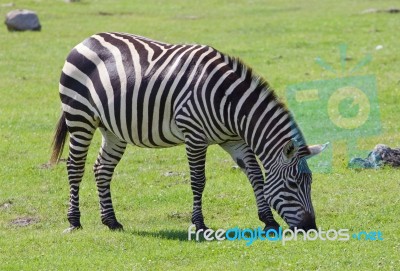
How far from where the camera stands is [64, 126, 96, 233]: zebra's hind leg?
13273mm

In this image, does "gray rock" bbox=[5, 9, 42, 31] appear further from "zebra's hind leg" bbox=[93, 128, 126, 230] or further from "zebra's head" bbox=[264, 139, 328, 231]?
"zebra's head" bbox=[264, 139, 328, 231]

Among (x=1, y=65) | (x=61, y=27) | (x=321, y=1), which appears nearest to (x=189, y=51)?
(x=1, y=65)

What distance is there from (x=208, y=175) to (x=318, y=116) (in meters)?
4.82

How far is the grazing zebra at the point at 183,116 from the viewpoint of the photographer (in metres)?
11.6

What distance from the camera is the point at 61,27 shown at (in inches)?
1281

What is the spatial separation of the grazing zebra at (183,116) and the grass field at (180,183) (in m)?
0.72

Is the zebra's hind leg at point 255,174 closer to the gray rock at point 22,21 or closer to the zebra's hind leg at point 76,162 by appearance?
the zebra's hind leg at point 76,162

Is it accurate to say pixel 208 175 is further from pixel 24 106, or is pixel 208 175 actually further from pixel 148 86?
pixel 24 106

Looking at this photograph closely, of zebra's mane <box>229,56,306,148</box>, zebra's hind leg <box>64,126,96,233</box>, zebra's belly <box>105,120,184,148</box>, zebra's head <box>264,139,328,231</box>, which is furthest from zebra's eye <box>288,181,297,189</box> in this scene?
zebra's hind leg <box>64,126,96,233</box>

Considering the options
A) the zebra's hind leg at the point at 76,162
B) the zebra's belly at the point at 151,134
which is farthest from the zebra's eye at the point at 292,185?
the zebra's hind leg at the point at 76,162

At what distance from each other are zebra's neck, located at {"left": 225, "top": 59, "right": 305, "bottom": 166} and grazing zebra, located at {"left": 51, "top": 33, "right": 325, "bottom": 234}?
1 cm

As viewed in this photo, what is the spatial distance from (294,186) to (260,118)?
95 cm

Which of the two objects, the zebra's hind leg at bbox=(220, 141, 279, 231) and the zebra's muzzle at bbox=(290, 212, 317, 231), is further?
the zebra's hind leg at bbox=(220, 141, 279, 231)

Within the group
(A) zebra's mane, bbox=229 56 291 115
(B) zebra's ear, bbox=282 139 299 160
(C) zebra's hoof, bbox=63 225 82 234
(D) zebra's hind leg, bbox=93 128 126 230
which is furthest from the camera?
(D) zebra's hind leg, bbox=93 128 126 230
